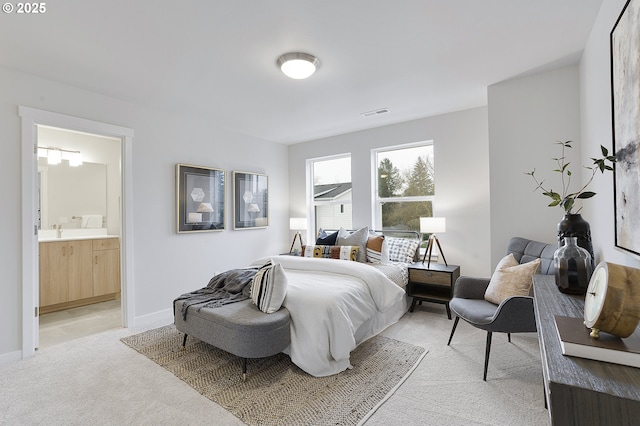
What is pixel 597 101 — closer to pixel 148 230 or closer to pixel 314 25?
pixel 314 25

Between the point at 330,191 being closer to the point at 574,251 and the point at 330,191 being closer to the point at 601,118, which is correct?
the point at 601,118

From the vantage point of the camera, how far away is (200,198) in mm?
4090

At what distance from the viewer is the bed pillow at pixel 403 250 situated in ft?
13.0

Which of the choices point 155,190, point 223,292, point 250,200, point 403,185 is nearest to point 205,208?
point 155,190

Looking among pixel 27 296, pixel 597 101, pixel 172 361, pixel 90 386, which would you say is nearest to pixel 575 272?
pixel 597 101

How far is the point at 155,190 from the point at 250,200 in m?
1.45

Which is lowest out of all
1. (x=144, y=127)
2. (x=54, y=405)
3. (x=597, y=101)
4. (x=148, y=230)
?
(x=54, y=405)

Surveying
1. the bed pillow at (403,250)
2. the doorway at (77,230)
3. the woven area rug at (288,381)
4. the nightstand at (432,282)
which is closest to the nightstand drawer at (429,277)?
the nightstand at (432,282)

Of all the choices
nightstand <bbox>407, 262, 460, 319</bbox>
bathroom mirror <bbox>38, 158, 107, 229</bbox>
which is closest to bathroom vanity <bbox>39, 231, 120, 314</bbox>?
bathroom mirror <bbox>38, 158, 107, 229</bbox>

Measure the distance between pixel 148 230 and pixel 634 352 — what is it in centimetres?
400

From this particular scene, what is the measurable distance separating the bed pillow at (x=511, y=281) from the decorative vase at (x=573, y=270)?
0.74 metres

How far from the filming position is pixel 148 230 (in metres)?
3.58

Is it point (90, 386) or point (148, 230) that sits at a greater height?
point (148, 230)

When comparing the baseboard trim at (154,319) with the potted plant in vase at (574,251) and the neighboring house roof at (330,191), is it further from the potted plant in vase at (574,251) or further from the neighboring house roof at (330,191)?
the potted plant in vase at (574,251)
